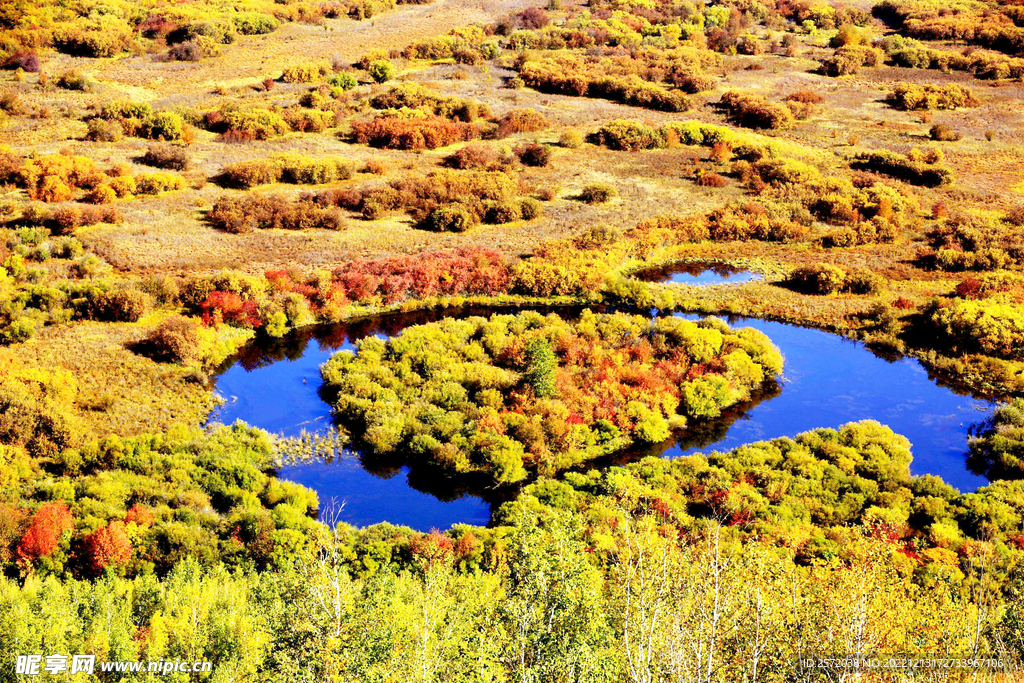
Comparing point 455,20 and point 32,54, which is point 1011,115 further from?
point 32,54

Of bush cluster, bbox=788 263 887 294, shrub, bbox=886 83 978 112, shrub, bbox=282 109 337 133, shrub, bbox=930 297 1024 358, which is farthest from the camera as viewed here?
shrub, bbox=886 83 978 112

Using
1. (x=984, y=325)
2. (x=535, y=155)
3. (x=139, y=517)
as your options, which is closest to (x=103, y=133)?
(x=535, y=155)

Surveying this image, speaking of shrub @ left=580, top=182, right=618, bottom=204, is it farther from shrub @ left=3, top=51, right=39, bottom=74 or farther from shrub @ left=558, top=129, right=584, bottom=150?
shrub @ left=3, top=51, right=39, bottom=74

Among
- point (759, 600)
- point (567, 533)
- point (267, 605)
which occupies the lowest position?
point (267, 605)

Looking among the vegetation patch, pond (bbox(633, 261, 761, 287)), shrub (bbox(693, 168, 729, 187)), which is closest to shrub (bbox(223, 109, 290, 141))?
shrub (bbox(693, 168, 729, 187))

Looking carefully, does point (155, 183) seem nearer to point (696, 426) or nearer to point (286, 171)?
point (286, 171)

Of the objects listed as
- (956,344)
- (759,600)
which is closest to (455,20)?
(956,344)
